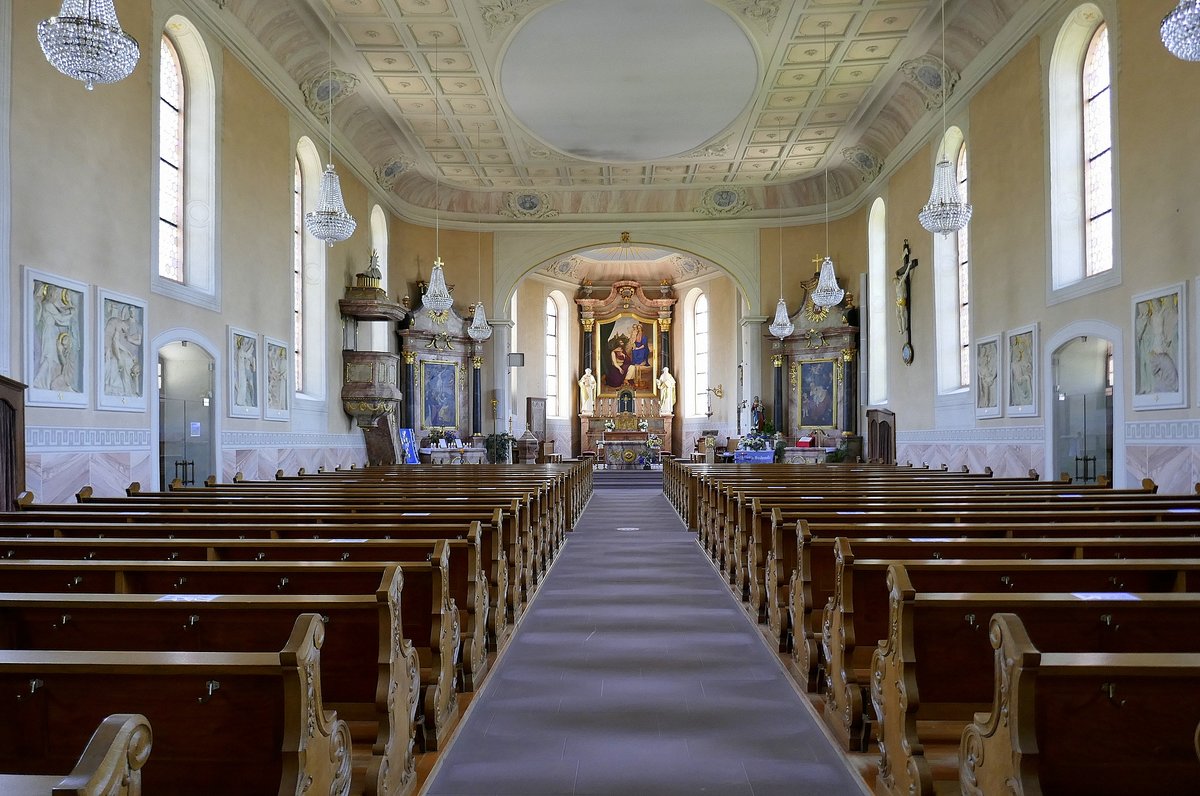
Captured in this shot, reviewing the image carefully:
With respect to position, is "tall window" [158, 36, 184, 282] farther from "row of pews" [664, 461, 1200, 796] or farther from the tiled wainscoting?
"row of pews" [664, 461, 1200, 796]

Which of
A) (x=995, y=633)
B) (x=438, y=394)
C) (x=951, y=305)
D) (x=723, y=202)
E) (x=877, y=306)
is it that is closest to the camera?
(x=995, y=633)

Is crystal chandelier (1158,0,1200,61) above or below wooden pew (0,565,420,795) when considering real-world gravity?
above

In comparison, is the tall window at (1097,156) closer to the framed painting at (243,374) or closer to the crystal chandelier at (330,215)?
the crystal chandelier at (330,215)

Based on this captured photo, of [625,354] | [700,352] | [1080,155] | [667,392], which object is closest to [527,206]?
[625,354]

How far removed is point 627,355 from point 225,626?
26717mm

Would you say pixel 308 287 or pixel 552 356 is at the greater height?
pixel 308 287

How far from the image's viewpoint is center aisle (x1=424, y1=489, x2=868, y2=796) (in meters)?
3.43

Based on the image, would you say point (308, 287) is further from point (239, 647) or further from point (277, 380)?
point (239, 647)

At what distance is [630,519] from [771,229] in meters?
11.2

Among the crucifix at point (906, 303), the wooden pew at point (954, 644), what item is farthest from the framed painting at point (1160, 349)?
the crucifix at point (906, 303)

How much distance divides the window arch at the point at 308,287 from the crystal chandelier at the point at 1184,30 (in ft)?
43.0

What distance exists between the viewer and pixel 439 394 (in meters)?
21.5

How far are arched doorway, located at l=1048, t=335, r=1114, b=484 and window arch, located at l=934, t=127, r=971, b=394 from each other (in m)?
3.70

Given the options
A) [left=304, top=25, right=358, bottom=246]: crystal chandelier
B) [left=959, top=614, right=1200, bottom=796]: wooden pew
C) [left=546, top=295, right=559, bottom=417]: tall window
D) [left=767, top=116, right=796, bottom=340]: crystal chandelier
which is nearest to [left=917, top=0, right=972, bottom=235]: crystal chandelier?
[left=767, top=116, right=796, bottom=340]: crystal chandelier
